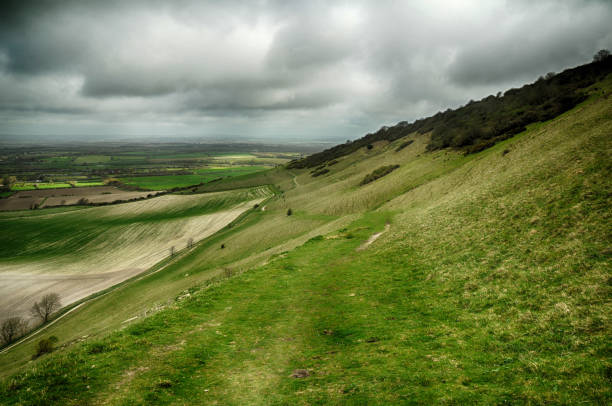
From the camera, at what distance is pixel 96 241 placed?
306 ft

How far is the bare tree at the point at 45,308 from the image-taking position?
50.8 meters

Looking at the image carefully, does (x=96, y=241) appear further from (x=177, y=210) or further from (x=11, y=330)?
(x=11, y=330)

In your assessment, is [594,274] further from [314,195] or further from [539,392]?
[314,195]

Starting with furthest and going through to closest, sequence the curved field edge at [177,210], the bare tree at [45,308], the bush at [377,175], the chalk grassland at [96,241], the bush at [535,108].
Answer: the curved field edge at [177,210], the bush at [377,175], the chalk grassland at [96,241], the bush at [535,108], the bare tree at [45,308]

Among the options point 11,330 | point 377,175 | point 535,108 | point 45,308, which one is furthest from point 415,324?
point 535,108

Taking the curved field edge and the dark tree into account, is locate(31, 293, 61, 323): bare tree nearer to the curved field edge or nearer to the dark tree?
the curved field edge

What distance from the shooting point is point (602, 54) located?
280 ft

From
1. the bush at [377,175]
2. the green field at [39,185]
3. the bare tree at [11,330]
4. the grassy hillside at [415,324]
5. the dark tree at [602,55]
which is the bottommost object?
the bare tree at [11,330]

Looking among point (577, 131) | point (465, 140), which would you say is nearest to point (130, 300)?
point (577, 131)

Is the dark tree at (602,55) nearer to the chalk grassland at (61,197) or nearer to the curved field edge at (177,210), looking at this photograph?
the curved field edge at (177,210)

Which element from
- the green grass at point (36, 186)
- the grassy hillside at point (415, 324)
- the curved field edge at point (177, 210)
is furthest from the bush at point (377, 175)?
the green grass at point (36, 186)

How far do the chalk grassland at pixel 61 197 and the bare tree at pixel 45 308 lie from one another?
105 meters

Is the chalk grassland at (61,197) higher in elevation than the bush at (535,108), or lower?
lower

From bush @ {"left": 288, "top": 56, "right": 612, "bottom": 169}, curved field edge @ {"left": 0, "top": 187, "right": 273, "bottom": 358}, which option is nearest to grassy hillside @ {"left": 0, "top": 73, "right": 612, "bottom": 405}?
bush @ {"left": 288, "top": 56, "right": 612, "bottom": 169}
